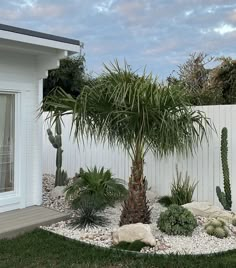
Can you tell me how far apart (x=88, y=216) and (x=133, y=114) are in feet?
6.15

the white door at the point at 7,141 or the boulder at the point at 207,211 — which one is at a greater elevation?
the white door at the point at 7,141

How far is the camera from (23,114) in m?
6.82

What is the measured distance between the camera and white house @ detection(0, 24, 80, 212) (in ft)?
21.3

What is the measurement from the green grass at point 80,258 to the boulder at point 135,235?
0.27 meters

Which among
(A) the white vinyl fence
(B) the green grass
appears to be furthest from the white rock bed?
(A) the white vinyl fence

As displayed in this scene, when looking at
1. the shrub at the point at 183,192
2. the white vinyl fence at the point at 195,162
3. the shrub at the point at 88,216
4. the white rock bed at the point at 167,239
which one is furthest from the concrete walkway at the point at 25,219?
the shrub at the point at 183,192

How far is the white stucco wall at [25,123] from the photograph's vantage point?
6531 mm

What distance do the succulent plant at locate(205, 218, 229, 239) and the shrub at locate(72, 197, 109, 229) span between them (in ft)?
5.44

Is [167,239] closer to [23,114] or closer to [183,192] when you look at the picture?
[183,192]

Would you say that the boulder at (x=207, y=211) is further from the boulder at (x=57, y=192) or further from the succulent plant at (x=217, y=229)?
the boulder at (x=57, y=192)

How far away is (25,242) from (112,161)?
444cm

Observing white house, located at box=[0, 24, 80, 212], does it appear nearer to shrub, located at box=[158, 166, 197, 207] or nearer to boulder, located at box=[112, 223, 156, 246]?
boulder, located at box=[112, 223, 156, 246]

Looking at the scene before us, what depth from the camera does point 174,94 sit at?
5.45 metres

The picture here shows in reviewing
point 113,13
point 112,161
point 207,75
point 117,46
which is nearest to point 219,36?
point 207,75
